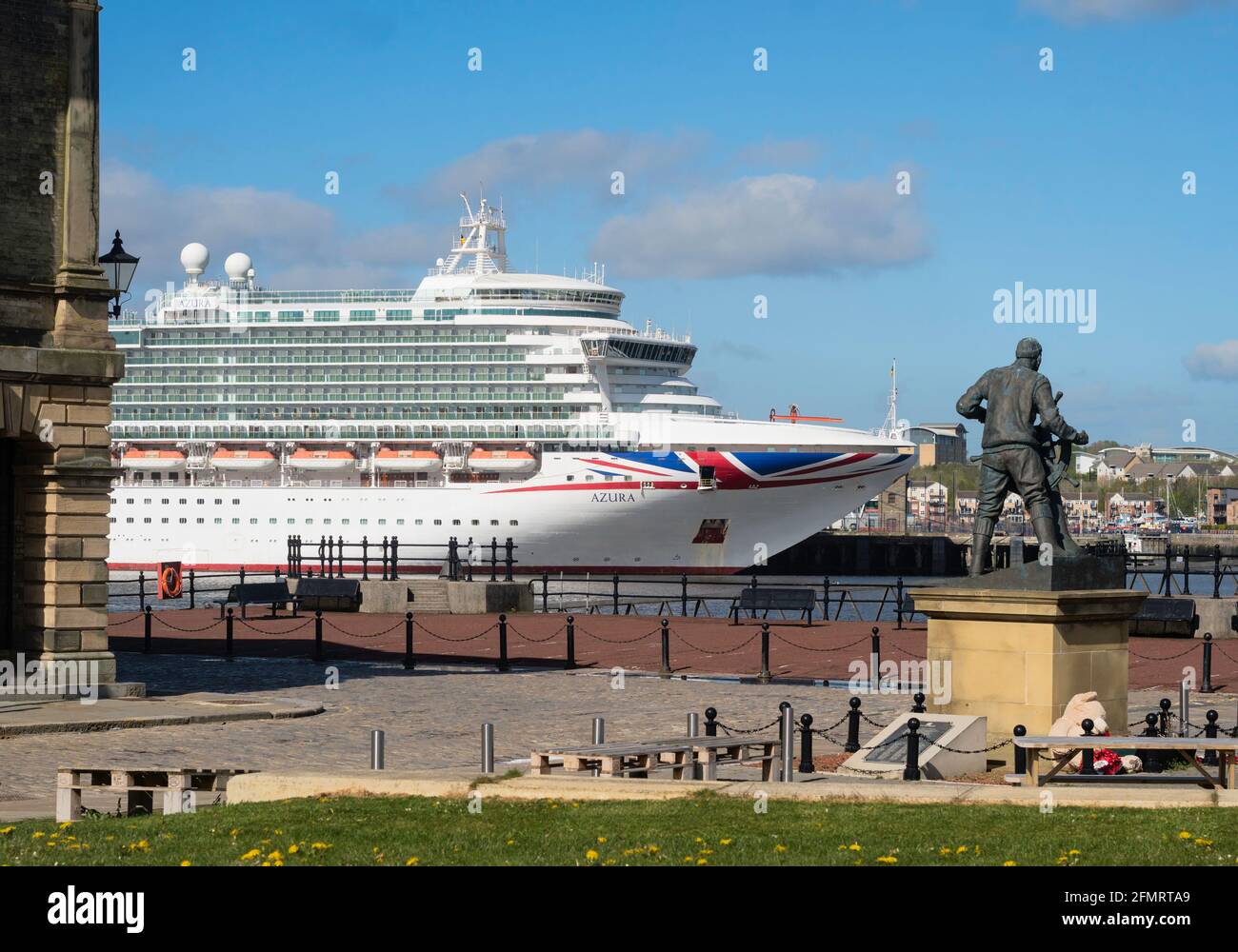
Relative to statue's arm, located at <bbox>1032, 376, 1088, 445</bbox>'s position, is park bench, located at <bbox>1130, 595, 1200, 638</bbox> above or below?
below

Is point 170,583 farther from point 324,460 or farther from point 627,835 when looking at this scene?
point 324,460

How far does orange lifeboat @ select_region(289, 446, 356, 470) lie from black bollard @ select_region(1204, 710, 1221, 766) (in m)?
65.2


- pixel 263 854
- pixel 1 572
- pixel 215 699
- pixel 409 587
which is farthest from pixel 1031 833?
pixel 409 587

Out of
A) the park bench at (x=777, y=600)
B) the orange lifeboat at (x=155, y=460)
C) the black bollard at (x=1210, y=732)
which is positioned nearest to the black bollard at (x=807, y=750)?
the black bollard at (x=1210, y=732)

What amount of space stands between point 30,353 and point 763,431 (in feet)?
182

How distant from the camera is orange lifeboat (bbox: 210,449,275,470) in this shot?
80.4 meters

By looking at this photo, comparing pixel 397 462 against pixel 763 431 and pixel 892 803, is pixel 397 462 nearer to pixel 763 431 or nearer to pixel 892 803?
pixel 763 431

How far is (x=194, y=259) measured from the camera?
8612 cm

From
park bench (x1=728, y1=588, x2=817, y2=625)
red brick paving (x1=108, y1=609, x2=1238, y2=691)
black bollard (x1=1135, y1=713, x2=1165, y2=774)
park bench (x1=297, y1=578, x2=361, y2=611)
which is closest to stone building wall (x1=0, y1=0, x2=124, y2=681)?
red brick paving (x1=108, y1=609, x2=1238, y2=691)

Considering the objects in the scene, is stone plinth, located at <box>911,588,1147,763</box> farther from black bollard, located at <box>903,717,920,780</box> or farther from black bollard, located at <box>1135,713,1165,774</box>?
black bollard, located at <box>903,717,920,780</box>

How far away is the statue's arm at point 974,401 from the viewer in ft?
55.2

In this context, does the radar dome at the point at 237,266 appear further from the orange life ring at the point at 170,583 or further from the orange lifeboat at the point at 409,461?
the orange life ring at the point at 170,583

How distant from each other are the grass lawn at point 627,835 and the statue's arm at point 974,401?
6.43 metres
